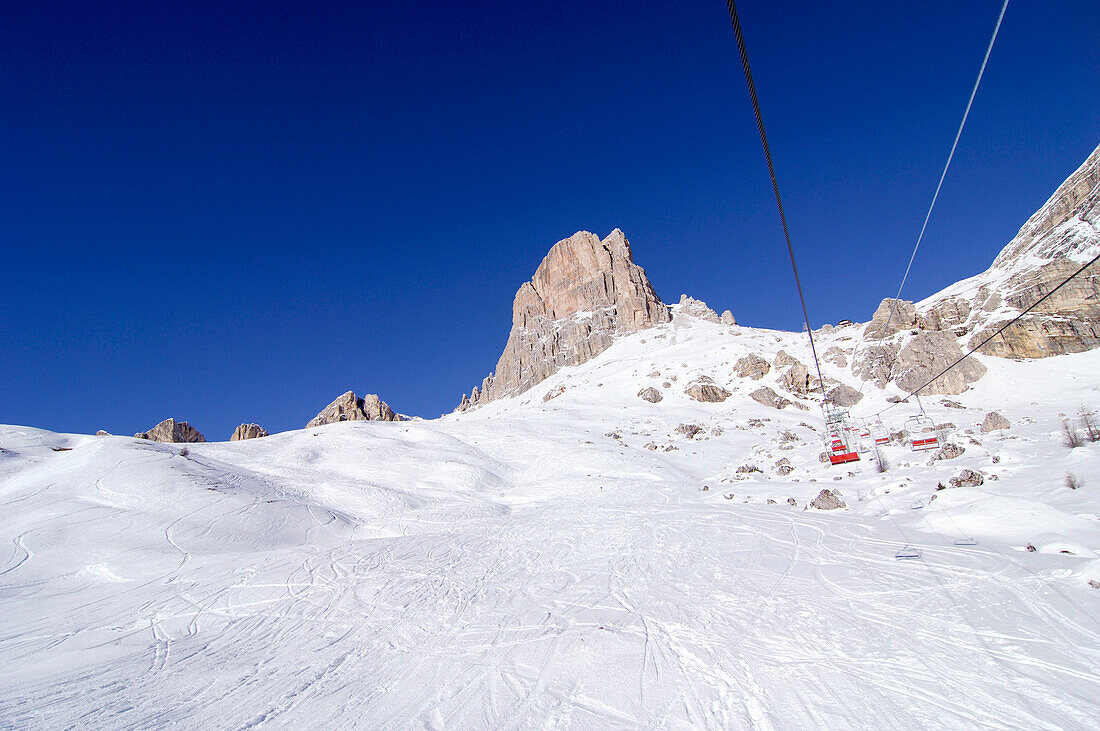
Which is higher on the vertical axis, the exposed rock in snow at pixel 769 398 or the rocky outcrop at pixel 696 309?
the rocky outcrop at pixel 696 309

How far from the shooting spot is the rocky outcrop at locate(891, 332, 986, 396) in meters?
41.4

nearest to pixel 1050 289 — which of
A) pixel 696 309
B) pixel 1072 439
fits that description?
pixel 1072 439

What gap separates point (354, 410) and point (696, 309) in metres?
88.0

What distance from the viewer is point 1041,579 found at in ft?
22.7

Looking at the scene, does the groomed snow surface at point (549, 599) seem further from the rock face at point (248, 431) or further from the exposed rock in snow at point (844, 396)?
the rock face at point (248, 431)

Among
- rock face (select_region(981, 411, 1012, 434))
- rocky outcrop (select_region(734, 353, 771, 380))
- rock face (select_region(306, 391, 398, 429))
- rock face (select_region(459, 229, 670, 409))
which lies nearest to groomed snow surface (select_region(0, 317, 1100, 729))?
rock face (select_region(981, 411, 1012, 434))

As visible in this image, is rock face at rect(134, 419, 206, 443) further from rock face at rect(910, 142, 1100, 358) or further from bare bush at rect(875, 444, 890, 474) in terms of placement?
rock face at rect(910, 142, 1100, 358)

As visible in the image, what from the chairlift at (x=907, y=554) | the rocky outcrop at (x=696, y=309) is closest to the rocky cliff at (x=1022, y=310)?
the chairlift at (x=907, y=554)

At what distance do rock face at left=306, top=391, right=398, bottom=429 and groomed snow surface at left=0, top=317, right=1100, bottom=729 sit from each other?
150ft

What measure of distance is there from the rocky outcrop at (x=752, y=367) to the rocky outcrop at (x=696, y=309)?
54109 mm

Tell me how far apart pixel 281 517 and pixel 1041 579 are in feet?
67.3

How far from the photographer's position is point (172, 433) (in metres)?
42.6

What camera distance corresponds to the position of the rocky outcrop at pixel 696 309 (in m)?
115

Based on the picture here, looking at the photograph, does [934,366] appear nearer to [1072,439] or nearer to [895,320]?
[895,320]
